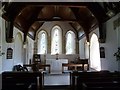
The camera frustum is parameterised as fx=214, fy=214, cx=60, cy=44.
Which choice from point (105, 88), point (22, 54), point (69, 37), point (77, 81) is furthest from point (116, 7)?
point (69, 37)

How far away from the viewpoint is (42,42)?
58.6 feet

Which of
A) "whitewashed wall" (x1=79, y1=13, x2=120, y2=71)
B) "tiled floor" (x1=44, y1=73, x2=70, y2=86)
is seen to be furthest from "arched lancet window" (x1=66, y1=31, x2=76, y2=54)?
"whitewashed wall" (x1=79, y1=13, x2=120, y2=71)

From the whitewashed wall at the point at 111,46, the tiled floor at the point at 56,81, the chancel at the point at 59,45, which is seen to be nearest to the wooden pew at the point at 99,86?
the chancel at the point at 59,45

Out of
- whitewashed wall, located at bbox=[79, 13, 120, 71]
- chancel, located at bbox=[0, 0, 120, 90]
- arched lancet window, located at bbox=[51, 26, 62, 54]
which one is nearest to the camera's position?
chancel, located at bbox=[0, 0, 120, 90]

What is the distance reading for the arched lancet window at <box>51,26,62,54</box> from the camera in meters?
17.8

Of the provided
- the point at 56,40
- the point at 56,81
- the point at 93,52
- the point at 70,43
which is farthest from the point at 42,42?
the point at 56,81

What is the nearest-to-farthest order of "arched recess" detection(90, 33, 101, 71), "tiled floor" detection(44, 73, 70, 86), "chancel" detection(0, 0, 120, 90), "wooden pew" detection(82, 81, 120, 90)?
"wooden pew" detection(82, 81, 120, 90) → "chancel" detection(0, 0, 120, 90) → "tiled floor" detection(44, 73, 70, 86) → "arched recess" detection(90, 33, 101, 71)

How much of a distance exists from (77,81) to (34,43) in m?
12.0

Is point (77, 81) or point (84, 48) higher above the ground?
point (84, 48)

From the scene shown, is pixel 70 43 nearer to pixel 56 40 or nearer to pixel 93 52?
pixel 56 40

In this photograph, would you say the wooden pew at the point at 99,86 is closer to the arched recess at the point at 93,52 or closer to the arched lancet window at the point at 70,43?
the arched recess at the point at 93,52

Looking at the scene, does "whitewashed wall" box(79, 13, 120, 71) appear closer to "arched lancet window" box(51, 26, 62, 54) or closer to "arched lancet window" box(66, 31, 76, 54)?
"arched lancet window" box(66, 31, 76, 54)

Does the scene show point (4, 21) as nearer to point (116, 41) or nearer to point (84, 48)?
point (116, 41)

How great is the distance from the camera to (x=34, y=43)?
1759cm
